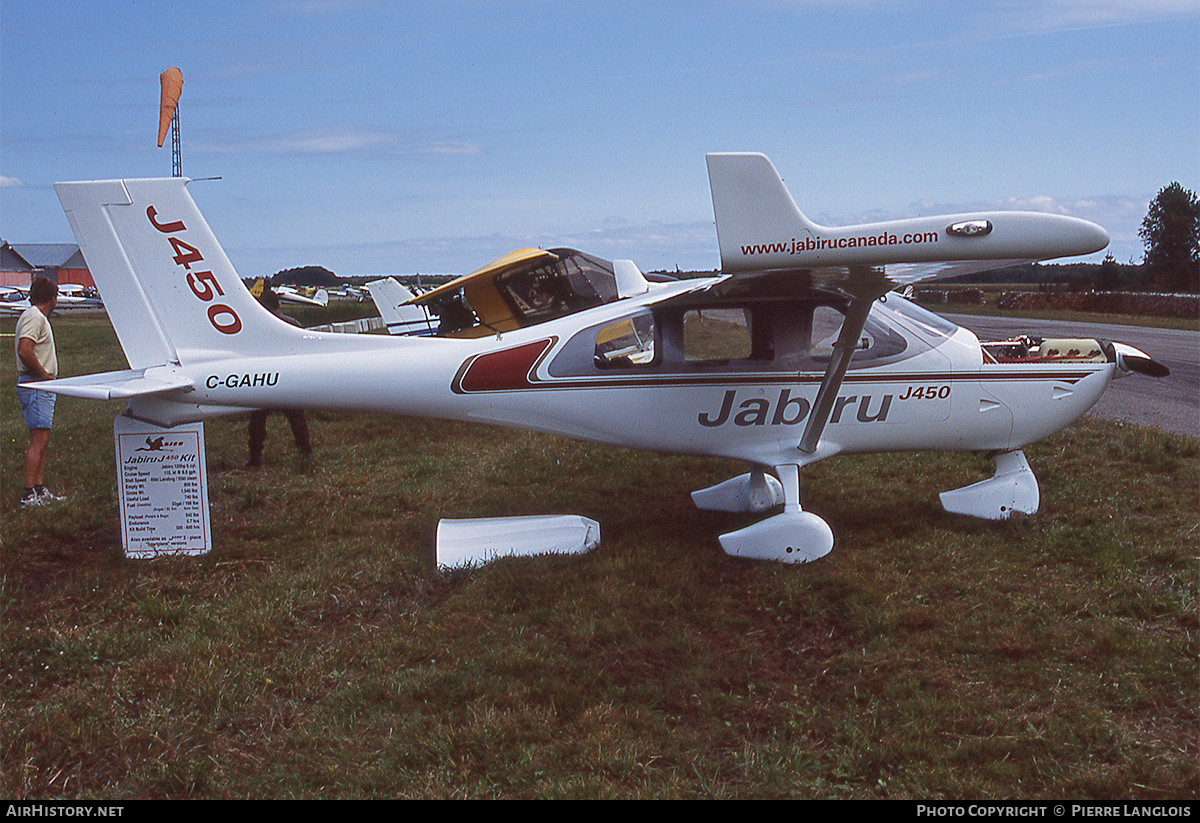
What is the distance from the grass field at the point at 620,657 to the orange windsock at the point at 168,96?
141 inches

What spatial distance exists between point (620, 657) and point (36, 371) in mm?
5938

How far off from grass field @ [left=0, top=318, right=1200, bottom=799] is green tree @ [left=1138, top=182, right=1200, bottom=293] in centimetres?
6308

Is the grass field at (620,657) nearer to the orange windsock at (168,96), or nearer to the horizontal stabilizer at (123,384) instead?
the horizontal stabilizer at (123,384)

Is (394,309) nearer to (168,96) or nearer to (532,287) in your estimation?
(532,287)

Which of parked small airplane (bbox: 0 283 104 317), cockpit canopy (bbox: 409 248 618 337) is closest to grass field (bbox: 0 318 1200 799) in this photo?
cockpit canopy (bbox: 409 248 618 337)

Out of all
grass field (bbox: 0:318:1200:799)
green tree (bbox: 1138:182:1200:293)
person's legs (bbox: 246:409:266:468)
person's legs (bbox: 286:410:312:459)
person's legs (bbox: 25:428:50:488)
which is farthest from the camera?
green tree (bbox: 1138:182:1200:293)

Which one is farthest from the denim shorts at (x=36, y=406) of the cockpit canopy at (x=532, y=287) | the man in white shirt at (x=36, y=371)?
Answer: the cockpit canopy at (x=532, y=287)

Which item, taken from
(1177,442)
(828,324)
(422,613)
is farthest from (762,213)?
(1177,442)

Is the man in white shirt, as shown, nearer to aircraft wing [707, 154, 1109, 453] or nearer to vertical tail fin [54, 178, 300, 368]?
vertical tail fin [54, 178, 300, 368]

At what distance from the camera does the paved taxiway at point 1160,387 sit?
38.7 ft

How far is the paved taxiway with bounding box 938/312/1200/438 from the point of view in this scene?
1178 cm

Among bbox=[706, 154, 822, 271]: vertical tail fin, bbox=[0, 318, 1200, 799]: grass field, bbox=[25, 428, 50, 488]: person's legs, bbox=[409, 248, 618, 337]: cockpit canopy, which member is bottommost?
bbox=[0, 318, 1200, 799]: grass field

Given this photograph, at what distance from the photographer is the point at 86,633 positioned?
4957 mm
